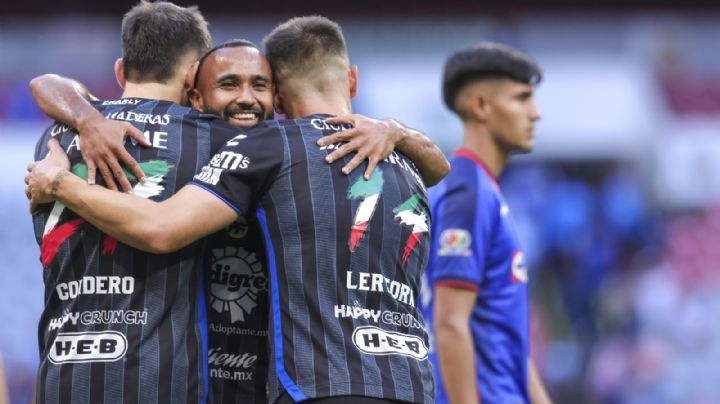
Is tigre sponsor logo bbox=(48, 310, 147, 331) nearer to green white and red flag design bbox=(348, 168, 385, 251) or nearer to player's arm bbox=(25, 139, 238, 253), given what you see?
player's arm bbox=(25, 139, 238, 253)

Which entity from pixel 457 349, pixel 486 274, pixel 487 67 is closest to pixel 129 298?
pixel 457 349

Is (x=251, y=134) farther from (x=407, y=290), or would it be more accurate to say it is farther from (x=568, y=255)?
(x=568, y=255)

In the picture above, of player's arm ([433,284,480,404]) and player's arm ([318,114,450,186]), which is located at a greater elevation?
player's arm ([318,114,450,186])

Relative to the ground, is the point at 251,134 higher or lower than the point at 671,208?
lower

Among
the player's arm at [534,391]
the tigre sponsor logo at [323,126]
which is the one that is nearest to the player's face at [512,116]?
the player's arm at [534,391]

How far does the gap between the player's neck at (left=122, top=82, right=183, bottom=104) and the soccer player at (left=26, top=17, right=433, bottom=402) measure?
1.33ft

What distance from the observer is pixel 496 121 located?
21.6 feet

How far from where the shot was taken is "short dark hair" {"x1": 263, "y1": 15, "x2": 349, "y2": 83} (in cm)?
462

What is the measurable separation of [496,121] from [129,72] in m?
2.61

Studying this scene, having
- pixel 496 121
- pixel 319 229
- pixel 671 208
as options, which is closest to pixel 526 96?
pixel 496 121

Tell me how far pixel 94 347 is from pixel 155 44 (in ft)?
3.99

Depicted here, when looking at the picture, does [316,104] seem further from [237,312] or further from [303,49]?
[237,312]

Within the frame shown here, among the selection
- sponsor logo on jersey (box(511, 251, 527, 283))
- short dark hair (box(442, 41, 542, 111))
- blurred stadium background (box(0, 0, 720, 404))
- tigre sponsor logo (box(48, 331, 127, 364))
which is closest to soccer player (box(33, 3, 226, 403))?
tigre sponsor logo (box(48, 331, 127, 364))

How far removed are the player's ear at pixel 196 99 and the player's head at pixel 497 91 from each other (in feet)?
7.65
